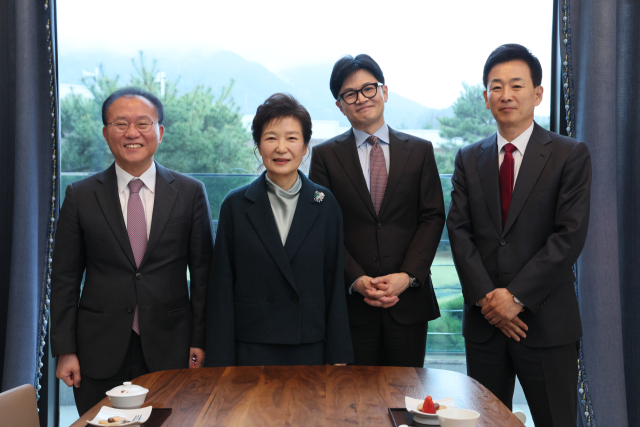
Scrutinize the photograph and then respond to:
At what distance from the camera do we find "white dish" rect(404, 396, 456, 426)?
1281 mm

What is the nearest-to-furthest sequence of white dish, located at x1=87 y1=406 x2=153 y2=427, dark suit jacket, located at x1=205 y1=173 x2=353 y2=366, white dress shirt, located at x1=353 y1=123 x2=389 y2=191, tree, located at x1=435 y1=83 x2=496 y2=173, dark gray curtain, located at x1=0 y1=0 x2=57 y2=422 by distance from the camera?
white dish, located at x1=87 y1=406 x2=153 y2=427, dark suit jacket, located at x1=205 y1=173 x2=353 y2=366, white dress shirt, located at x1=353 y1=123 x2=389 y2=191, dark gray curtain, located at x1=0 y1=0 x2=57 y2=422, tree, located at x1=435 y1=83 x2=496 y2=173

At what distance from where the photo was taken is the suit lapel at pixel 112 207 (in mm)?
2102

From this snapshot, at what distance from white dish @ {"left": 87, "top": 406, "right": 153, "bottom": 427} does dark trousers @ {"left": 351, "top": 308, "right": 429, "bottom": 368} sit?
3.74 ft

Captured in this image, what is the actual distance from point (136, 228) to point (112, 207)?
0.13 m

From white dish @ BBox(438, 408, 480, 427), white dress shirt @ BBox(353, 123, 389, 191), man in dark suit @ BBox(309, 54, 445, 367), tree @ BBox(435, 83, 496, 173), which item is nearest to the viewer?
white dish @ BBox(438, 408, 480, 427)

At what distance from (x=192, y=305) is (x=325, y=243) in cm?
62

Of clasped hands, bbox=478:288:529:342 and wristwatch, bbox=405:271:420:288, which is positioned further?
wristwatch, bbox=405:271:420:288

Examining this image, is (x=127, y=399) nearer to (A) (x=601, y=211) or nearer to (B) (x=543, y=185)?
(B) (x=543, y=185)

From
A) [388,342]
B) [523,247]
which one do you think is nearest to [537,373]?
[523,247]

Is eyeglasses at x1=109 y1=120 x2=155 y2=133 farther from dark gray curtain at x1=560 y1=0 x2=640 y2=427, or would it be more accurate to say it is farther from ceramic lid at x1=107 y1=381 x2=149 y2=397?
dark gray curtain at x1=560 y1=0 x2=640 y2=427

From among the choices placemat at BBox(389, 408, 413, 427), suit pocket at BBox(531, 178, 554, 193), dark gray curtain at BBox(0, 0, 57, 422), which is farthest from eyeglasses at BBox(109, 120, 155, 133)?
suit pocket at BBox(531, 178, 554, 193)

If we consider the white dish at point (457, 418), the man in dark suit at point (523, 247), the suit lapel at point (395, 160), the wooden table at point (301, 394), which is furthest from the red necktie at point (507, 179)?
the white dish at point (457, 418)

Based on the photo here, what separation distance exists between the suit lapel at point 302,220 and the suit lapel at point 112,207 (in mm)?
638

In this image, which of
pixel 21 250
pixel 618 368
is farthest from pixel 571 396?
pixel 21 250
